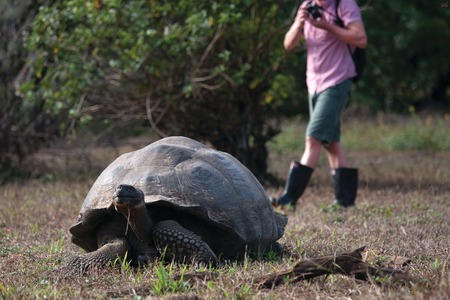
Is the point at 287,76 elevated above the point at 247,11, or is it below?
below

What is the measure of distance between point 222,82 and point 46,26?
203 centimetres

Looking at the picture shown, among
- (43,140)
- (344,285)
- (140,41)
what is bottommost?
(43,140)

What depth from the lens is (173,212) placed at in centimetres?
490

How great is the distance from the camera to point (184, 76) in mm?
9375

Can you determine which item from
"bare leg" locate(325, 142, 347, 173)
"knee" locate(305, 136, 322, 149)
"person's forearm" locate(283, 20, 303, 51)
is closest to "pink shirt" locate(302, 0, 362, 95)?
"person's forearm" locate(283, 20, 303, 51)

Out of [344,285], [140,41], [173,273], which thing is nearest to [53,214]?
[140,41]

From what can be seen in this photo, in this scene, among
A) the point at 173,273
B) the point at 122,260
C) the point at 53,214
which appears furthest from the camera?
the point at 53,214

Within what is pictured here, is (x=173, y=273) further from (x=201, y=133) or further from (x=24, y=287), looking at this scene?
(x=201, y=133)

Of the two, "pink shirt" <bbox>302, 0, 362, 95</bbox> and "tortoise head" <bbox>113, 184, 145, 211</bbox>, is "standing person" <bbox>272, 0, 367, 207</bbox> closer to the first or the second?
"pink shirt" <bbox>302, 0, 362, 95</bbox>

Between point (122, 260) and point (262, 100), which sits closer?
point (122, 260)

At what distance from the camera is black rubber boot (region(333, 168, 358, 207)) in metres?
7.97

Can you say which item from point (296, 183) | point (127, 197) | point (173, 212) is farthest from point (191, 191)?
point (296, 183)

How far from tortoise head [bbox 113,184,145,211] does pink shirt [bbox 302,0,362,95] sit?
3.71 metres

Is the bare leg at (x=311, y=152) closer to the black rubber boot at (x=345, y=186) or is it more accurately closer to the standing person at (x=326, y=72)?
the standing person at (x=326, y=72)
